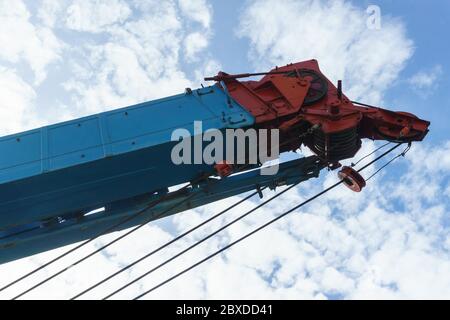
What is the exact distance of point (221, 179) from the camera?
20.4 ft

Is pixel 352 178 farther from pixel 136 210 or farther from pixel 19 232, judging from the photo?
pixel 19 232

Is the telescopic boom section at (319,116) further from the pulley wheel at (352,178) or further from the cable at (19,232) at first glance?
the cable at (19,232)

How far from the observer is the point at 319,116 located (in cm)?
599

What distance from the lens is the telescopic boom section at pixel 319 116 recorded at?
19.5ft

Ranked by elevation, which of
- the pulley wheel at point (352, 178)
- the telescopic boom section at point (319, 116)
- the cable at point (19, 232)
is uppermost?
the telescopic boom section at point (319, 116)

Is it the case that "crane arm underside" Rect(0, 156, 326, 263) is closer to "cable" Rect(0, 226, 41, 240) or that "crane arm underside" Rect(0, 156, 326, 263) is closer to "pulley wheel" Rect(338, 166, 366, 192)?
"cable" Rect(0, 226, 41, 240)

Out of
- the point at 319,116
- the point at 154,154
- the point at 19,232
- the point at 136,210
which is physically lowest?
the point at 19,232

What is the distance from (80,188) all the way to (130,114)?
44.1 inches

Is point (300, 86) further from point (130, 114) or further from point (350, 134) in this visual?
point (130, 114)

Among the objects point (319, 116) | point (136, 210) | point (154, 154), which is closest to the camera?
point (154, 154)

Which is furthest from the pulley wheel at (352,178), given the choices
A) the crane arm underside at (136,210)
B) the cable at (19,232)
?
the cable at (19,232)

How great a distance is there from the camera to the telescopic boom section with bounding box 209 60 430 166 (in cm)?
595

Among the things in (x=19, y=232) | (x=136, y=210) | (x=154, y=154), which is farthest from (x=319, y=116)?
(x=19, y=232)

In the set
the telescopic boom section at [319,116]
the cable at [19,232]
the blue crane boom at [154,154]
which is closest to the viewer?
the blue crane boom at [154,154]
